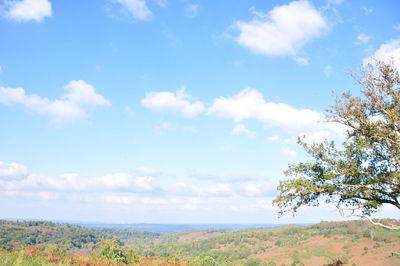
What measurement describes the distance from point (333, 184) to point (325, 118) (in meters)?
4.78

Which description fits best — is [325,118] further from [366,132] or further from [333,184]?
[333,184]

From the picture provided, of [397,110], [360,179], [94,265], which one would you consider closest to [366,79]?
[397,110]

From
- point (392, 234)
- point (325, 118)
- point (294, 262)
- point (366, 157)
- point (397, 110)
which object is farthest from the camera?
point (392, 234)

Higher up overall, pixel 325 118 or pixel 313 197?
pixel 325 118

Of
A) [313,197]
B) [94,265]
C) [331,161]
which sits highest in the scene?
[331,161]

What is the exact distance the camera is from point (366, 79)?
2167cm

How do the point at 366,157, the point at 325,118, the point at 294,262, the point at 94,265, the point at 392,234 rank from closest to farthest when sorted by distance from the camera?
1. the point at 94,265
2. the point at 366,157
3. the point at 325,118
4. the point at 294,262
5. the point at 392,234

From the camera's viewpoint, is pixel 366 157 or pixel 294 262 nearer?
pixel 366 157

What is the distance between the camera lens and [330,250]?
194125mm

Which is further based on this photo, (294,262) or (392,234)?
(392,234)

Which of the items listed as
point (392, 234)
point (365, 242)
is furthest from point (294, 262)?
point (392, 234)

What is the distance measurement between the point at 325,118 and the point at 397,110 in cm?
449

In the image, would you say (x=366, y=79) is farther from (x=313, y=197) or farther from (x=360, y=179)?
(x=313, y=197)

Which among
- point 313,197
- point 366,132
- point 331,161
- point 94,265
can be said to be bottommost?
point 94,265
